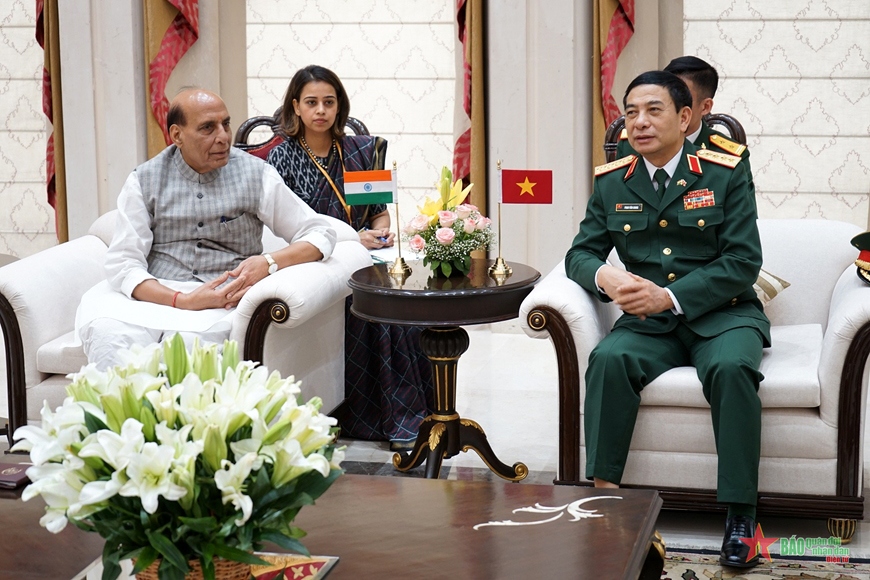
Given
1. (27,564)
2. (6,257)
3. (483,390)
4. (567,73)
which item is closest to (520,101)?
(567,73)

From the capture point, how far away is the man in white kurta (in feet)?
12.1

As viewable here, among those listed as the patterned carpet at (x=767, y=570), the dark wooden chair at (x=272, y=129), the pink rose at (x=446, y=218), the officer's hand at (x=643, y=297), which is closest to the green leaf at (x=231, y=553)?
the patterned carpet at (x=767, y=570)

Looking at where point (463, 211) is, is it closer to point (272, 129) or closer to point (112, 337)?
point (112, 337)

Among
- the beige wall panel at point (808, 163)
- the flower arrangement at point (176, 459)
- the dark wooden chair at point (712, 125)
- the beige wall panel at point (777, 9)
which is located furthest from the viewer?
the beige wall panel at point (808, 163)

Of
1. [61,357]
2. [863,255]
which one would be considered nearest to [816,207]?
[863,255]

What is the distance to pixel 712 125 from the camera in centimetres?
433

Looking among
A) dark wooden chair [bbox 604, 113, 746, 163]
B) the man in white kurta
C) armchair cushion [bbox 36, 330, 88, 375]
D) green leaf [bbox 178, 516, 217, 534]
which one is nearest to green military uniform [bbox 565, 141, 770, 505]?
dark wooden chair [bbox 604, 113, 746, 163]

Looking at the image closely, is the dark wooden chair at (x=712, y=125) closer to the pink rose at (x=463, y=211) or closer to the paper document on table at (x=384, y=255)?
the pink rose at (x=463, y=211)

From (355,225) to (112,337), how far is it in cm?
136

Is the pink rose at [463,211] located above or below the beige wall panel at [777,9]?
below

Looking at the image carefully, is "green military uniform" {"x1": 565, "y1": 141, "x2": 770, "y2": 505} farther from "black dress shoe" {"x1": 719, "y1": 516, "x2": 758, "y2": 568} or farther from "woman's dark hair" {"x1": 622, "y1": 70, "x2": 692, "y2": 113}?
"woman's dark hair" {"x1": 622, "y1": 70, "x2": 692, "y2": 113}

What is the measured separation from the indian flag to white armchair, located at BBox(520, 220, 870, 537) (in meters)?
0.67

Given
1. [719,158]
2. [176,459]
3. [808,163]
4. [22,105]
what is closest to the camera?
[176,459]

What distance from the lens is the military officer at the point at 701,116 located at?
361 cm
